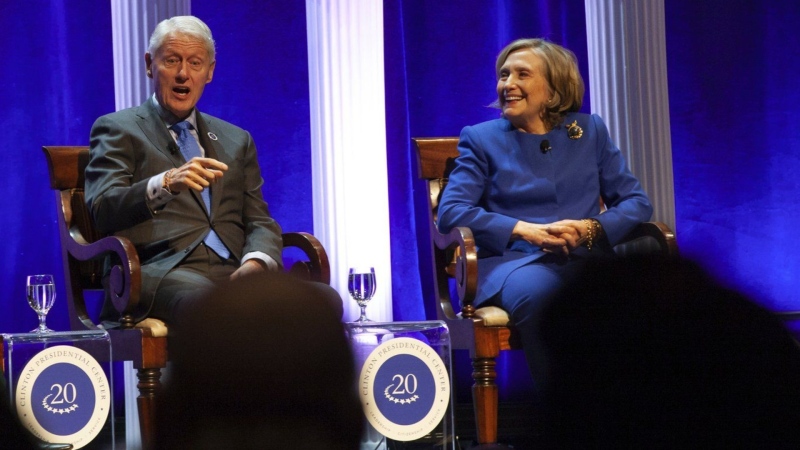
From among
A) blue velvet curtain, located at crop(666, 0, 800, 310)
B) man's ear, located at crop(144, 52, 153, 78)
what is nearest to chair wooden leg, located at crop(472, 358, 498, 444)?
man's ear, located at crop(144, 52, 153, 78)

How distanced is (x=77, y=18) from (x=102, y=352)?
6.11 ft

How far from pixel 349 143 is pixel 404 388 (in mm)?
1649

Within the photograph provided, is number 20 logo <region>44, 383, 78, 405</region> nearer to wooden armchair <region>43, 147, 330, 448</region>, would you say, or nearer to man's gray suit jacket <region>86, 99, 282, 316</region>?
wooden armchair <region>43, 147, 330, 448</region>

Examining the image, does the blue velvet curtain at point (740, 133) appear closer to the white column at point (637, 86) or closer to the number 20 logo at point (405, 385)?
the white column at point (637, 86)

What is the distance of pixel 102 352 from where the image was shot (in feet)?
9.01

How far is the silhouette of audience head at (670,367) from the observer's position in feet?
2.41

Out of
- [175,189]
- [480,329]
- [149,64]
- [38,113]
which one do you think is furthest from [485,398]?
[38,113]

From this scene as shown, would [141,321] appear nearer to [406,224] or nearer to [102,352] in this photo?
[102,352]

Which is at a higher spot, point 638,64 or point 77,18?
point 77,18

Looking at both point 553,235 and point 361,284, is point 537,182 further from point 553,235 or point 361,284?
point 361,284

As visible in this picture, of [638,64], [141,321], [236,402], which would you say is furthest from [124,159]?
[236,402]

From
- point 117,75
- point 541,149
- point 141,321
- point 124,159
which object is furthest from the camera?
point 117,75

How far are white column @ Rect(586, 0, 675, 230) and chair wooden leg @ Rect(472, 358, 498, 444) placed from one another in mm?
1316

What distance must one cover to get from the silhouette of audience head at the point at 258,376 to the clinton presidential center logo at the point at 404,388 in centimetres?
174
